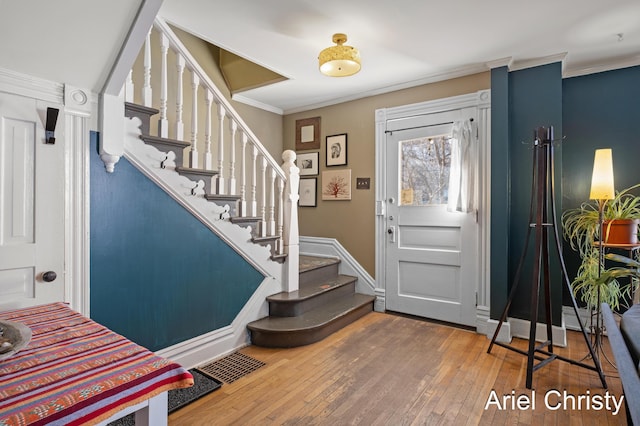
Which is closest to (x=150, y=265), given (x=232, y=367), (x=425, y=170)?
(x=232, y=367)

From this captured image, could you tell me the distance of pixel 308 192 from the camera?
4453mm

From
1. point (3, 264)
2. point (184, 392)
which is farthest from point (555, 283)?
point (3, 264)

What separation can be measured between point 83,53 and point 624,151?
4113 mm

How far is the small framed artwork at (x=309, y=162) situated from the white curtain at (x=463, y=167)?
5.54 ft

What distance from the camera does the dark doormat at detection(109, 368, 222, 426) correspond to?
185 cm

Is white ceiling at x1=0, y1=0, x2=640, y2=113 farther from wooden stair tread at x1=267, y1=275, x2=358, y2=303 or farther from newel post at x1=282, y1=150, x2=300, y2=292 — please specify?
wooden stair tread at x1=267, y1=275, x2=358, y2=303

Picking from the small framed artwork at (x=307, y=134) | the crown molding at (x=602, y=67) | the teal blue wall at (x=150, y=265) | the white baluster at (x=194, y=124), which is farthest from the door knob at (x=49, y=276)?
the crown molding at (x=602, y=67)

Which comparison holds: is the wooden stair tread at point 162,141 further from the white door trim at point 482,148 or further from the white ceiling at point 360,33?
the white door trim at point 482,148

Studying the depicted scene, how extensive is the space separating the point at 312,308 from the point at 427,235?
1.39 m

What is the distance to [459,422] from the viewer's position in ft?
6.13

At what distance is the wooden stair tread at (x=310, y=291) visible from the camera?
3045 mm

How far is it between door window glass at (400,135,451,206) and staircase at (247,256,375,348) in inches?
45.1

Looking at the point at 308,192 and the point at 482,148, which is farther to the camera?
the point at 308,192

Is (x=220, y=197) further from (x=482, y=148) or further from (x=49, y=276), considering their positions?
(x=482, y=148)
